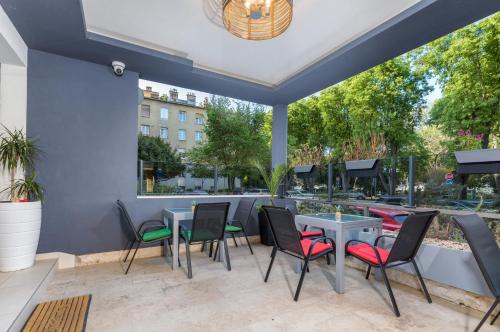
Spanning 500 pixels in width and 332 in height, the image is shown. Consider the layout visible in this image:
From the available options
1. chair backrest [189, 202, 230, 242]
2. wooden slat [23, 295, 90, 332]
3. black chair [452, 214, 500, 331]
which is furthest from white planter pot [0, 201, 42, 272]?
black chair [452, 214, 500, 331]

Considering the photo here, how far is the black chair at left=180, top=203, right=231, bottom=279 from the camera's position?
11.1 feet

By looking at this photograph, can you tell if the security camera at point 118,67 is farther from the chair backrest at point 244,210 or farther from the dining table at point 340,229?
the dining table at point 340,229

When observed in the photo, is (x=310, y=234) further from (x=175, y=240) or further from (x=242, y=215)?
(x=175, y=240)

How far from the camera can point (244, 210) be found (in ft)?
15.6

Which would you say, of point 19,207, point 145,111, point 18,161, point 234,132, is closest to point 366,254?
point 19,207

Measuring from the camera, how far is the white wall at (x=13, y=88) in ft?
10.6

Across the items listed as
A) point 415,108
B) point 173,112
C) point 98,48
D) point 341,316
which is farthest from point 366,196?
point 173,112

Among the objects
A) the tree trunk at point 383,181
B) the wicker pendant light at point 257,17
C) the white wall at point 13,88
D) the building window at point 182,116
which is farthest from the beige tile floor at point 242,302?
the building window at point 182,116

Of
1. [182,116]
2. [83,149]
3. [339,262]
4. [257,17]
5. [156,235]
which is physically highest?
[182,116]

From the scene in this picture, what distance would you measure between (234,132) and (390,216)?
9.41m

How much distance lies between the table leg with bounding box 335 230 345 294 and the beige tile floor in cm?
10

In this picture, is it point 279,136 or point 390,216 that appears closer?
point 390,216

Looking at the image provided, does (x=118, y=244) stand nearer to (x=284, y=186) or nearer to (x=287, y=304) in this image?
(x=287, y=304)

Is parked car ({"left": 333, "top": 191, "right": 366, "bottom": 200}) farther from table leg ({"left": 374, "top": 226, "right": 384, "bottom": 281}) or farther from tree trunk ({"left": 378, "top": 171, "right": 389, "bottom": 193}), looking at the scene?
table leg ({"left": 374, "top": 226, "right": 384, "bottom": 281})
